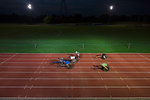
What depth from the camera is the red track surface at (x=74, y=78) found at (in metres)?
6.22

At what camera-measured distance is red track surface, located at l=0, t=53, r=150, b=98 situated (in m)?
6.22

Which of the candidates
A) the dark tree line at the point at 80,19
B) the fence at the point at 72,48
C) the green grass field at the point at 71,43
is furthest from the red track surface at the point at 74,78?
the dark tree line at the point at 80,19

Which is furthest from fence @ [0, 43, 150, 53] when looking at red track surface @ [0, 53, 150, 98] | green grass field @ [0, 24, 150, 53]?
red track surface @ [0, 53, 150, 98]

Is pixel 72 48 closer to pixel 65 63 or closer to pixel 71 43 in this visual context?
pixel 71 43

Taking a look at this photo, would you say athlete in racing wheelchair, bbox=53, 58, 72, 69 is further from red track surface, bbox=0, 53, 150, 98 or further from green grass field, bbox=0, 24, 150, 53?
green grass field, bbox=0, 24, 150, 53

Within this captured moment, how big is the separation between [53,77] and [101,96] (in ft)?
10.5

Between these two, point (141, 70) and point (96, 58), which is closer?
point (141, 70)

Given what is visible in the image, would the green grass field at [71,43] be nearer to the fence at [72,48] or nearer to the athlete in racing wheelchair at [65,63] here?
the fence at [72,48]

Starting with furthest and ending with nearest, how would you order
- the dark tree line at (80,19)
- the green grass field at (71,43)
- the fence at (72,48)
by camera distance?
the dark tree line at (80,19)
the green grass field at (71,43)
the fence at (72,48)

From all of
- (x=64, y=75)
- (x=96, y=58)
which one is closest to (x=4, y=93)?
(x=64, y=75)

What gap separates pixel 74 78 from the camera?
753cm

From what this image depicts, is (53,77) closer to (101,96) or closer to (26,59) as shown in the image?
(101,96)

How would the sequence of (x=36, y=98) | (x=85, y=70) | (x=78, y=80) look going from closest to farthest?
(x=36, y=98) → (x=78, y=80) → (x=85, y=70)

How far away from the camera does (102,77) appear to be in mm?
7633
